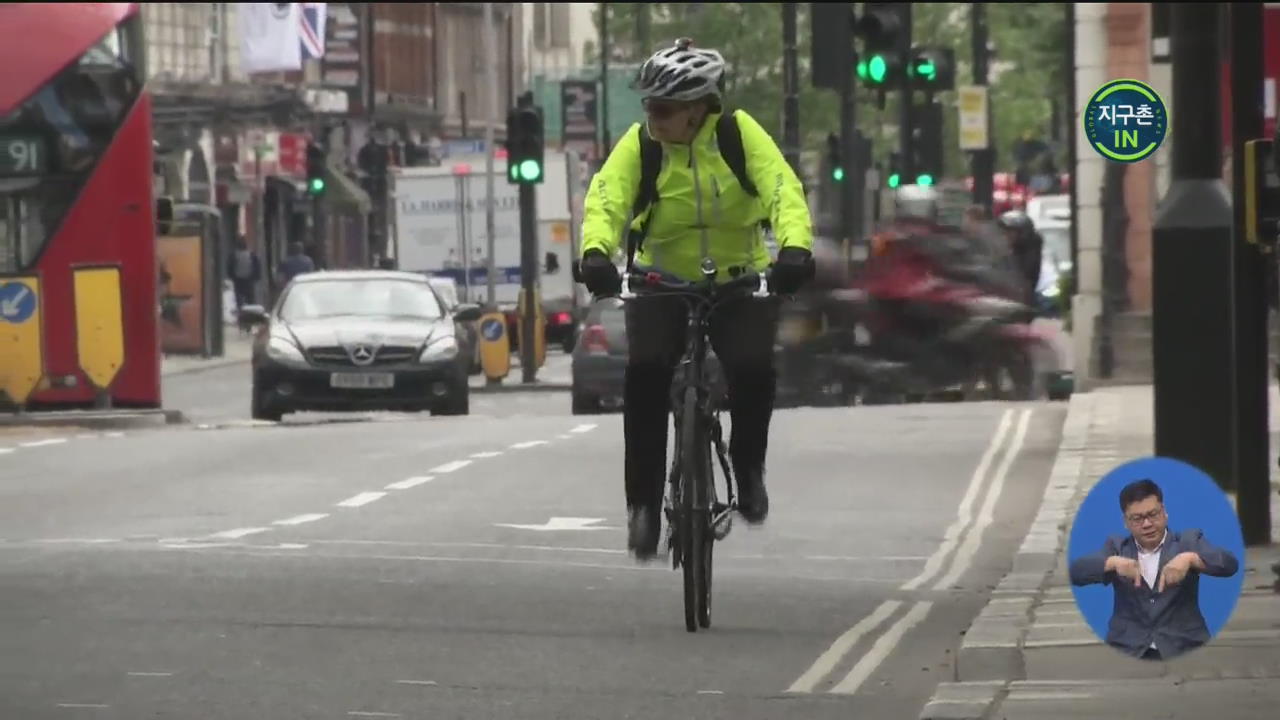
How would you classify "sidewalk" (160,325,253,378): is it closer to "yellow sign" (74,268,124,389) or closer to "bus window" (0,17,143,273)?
"yellow sign" (74,268,124,389)

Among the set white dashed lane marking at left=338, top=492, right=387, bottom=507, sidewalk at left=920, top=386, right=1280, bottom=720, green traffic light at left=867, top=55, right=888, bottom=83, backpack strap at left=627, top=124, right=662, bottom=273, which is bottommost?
white dashed lane marking at left=338, top=492, right=387, bottom=507

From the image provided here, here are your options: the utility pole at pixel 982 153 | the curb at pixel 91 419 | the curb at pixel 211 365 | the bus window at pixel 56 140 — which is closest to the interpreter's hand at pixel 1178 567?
the curb at pixel 91 419

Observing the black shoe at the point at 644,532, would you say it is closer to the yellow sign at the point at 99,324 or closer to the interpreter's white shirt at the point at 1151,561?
the interpreter's white shirt at the point at 1151,561

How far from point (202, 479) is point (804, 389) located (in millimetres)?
11660

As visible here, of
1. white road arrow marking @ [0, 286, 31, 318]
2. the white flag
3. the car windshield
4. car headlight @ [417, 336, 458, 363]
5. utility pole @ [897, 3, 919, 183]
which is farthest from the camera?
the white flag

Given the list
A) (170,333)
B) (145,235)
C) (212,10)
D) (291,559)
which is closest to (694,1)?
(212,10)

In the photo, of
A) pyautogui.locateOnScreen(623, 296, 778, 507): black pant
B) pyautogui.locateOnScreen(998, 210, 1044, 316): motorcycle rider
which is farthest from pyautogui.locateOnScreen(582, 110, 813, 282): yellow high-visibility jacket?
pyautogui.locateOnScreen(998, 210, 1044, 316): motorcycle rider

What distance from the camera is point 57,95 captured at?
31.5 m

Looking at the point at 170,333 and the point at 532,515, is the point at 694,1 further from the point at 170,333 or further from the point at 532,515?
the point at 532,515

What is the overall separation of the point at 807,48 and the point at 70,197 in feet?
154

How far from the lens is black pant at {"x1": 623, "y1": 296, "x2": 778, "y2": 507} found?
11.5 metres

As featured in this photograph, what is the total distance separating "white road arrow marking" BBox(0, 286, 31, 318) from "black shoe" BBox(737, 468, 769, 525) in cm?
2060

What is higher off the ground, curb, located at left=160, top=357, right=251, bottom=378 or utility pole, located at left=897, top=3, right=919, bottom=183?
utility pole, located at left=897, top=3, right=919, bottom=183
